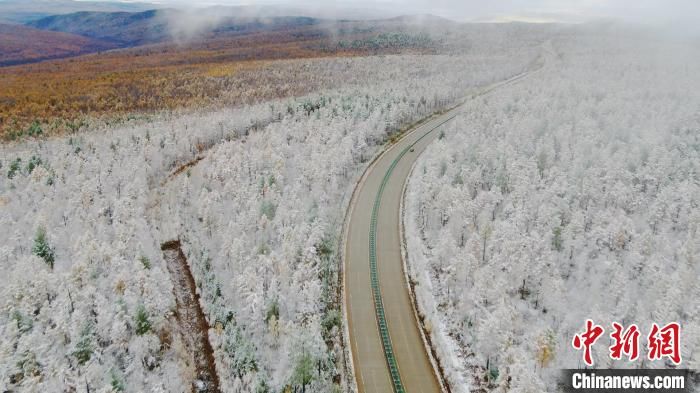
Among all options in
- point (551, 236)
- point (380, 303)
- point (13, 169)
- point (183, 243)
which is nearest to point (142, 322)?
point (183, 243)

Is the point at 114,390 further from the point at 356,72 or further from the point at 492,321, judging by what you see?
the point at 356,72

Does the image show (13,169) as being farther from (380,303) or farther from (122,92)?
(380,303)

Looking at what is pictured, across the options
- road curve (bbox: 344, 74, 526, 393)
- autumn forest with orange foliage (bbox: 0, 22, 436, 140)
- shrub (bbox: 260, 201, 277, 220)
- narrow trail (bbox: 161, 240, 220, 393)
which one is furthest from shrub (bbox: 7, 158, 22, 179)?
road curve (bbox: 344, 74, 526, 393)

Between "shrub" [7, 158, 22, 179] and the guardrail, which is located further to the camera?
"shrub" [7, 158, 22, 179]

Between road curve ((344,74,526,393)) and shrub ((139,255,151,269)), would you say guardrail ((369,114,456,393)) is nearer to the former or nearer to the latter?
road curve ((344,74,526,393))

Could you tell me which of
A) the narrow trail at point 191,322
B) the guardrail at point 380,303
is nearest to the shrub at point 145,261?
the narrow trail at point 191,322
